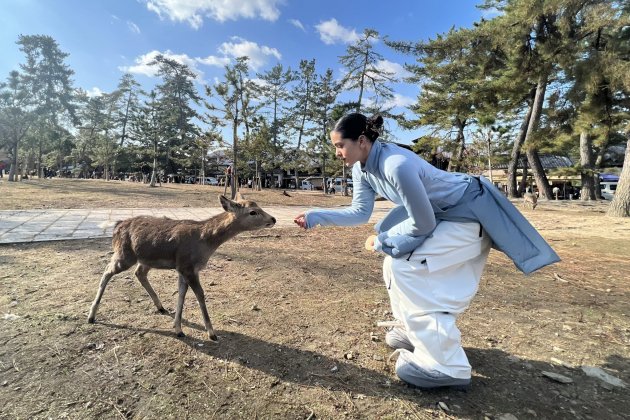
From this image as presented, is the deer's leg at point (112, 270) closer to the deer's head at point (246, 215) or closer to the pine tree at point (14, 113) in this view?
the deer's head at point (246, 215)

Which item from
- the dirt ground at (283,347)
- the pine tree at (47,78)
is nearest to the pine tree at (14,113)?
the pine tree at (47,78)

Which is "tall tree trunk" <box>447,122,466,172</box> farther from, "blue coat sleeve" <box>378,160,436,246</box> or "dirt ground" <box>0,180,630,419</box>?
"blue coat sleeve" <box>378,160,436,246</box>

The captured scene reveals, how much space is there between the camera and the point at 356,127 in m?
2.30

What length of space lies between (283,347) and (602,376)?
2416 millimetres

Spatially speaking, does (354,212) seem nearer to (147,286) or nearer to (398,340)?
(398,340)

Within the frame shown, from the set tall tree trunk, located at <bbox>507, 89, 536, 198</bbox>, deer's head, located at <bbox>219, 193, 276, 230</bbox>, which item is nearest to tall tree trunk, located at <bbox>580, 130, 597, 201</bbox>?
tall tree trunk, located at <bbox>507, 89, 536, 198</bbox>

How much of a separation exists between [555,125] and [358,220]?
19.7 meters

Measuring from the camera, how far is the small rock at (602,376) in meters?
2.54

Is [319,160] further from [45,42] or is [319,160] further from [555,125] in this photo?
[45,42]

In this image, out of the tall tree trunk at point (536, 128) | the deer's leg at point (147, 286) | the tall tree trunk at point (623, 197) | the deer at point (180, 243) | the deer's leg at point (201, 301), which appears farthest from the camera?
the tall tree trunk at point (536, 128)

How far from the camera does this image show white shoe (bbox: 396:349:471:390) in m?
2.31

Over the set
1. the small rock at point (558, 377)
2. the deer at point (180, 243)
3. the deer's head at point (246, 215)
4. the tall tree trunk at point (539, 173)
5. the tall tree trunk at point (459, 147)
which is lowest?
the small rock at point (558, 377)

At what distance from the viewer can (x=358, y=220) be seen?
283cm

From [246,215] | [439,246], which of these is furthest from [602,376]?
[246,215]
